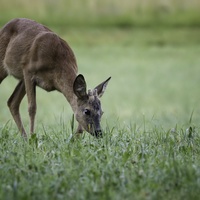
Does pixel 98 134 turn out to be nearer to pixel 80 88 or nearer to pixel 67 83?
pixel 80 88

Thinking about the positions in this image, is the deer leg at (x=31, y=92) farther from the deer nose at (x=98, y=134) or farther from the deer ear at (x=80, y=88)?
the deer nose at (x=98, y=134)

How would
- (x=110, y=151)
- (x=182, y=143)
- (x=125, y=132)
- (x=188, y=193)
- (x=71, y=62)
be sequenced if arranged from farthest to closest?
1. (x=71, y=62)
2. (x=125, y=132)
3. (x=182, y=143)
4. (x=110, y=151)
5. (x=188, y=193)

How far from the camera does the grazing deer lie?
8180 mm

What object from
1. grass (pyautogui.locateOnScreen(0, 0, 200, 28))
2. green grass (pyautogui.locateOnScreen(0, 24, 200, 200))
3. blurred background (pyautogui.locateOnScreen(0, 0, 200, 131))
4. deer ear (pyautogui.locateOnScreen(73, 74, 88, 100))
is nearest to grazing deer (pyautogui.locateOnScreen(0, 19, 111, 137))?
deer ear (pyautogui.locateOnScreen(73, 74, 88, 100))

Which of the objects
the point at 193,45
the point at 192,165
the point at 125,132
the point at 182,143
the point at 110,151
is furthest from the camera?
the point at 193,45

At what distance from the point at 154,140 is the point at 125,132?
24.0 inches

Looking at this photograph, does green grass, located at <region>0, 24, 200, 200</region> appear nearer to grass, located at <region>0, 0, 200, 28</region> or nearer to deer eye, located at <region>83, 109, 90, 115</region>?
deer eye, located at <region>83, 109, 90, 115</region>

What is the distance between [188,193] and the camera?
16.9 feet

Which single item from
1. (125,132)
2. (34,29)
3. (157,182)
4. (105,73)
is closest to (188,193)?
(157,182)

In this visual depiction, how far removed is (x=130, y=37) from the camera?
3972cm

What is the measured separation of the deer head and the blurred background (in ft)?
57.8

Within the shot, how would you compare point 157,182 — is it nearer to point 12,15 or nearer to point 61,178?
point 61,178

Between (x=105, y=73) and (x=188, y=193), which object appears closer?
(x=188, y=193)

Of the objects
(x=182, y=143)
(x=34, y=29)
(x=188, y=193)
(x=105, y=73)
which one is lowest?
(x=188, y=193)
